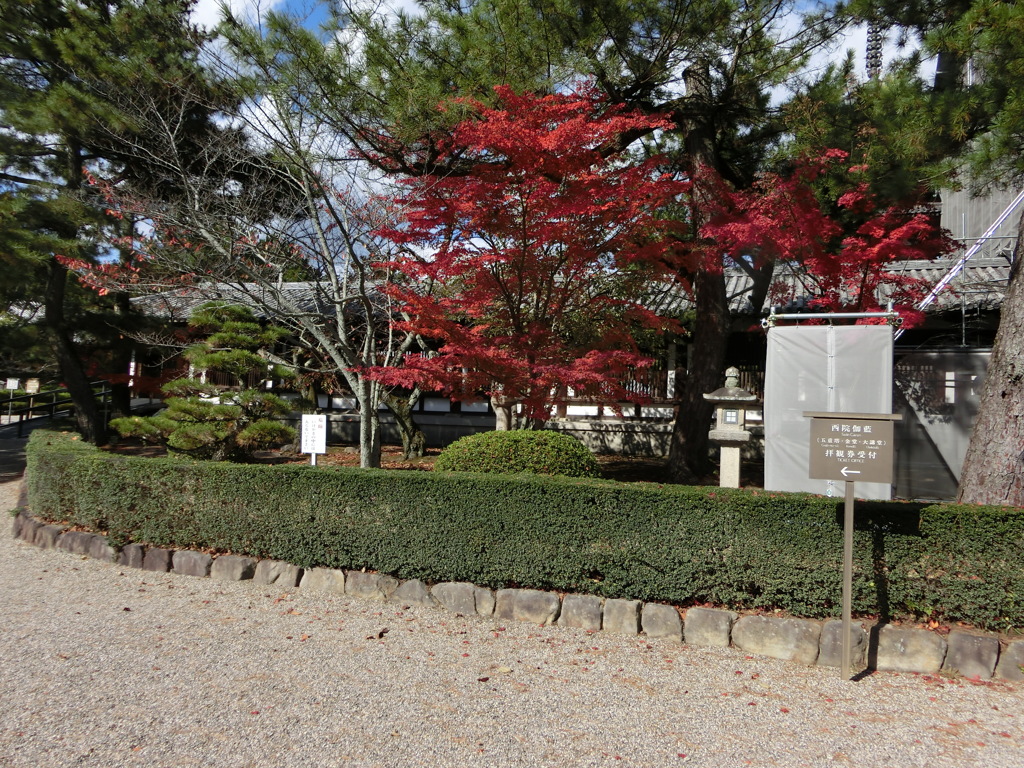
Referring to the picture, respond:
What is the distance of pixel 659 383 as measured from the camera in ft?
45.7

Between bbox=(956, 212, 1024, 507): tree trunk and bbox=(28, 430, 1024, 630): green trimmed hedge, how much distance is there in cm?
111

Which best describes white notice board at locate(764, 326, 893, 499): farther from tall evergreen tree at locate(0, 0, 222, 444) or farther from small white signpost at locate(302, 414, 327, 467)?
tall evergreen tree at locate(0, 0, 222, 444)

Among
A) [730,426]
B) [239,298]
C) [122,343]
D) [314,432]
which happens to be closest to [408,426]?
[239,298]

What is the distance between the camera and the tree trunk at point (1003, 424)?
543 centimetres

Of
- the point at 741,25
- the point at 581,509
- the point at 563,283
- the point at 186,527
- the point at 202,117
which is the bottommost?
the point at 186,527

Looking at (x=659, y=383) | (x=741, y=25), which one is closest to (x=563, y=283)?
(x=741, y=25)

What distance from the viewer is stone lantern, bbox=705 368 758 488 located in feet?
26.4

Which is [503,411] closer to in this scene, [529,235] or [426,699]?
[529,235]

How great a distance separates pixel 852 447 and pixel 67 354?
13119 mm

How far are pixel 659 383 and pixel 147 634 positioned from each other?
10.9 metres

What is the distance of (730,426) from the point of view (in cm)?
815

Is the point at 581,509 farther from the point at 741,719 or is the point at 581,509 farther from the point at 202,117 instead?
the point at 202,117

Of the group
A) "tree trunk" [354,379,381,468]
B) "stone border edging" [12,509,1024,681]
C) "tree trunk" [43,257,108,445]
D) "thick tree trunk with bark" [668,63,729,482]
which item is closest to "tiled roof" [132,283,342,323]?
"tree trunk" [354,379,381,468]

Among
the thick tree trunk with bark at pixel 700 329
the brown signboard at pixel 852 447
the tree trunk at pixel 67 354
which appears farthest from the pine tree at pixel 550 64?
the tree trunk at pixel 67 354
